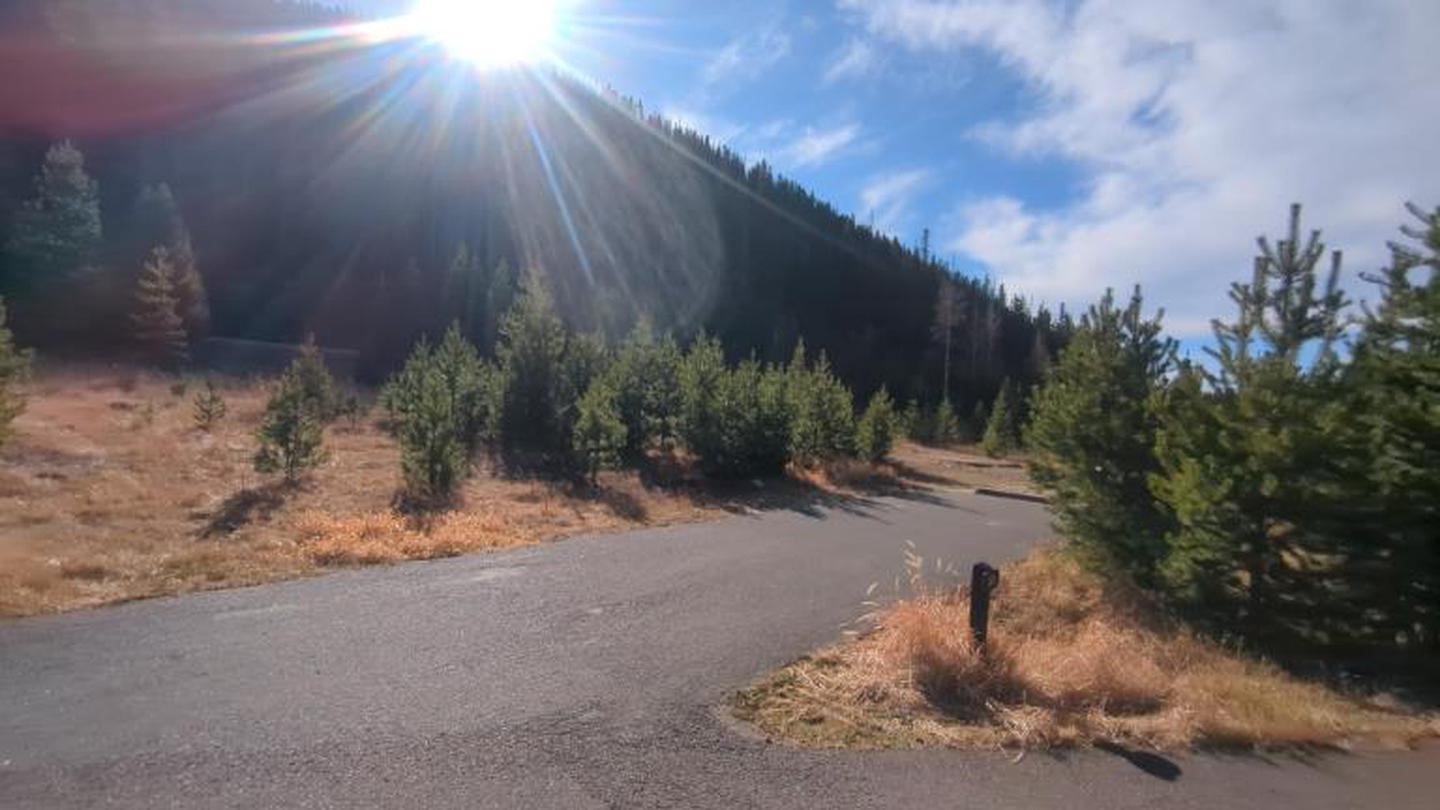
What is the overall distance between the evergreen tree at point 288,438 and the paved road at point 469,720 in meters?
8.31

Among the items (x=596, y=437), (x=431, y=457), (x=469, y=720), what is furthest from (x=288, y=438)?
(x=469, y=720)

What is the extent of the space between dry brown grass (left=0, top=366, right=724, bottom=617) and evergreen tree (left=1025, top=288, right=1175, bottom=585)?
24.6 feet

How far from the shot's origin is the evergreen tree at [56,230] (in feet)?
165

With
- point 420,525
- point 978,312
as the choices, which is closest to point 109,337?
point 420,525

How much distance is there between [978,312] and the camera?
399ft

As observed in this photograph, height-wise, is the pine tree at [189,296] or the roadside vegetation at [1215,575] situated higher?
the pine tree at [189,296]

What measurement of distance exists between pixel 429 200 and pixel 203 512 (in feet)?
396

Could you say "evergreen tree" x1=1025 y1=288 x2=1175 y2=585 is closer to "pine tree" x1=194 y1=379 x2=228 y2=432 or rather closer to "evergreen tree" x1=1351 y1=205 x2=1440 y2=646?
"evergreen tree" x1=1351 y1=205 x2=1440 y2=646

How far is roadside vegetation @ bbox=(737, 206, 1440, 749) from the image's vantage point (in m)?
5.76

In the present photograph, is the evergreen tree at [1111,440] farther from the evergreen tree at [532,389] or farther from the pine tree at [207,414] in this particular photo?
the pine tree at [207,414]

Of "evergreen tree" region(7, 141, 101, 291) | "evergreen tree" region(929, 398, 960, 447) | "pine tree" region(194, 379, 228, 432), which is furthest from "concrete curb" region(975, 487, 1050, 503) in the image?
"evergreen tree" region(7, 141, 101, 291)

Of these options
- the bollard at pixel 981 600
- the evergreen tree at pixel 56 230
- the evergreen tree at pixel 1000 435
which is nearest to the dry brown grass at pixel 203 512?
the bollard at pixel 981 600

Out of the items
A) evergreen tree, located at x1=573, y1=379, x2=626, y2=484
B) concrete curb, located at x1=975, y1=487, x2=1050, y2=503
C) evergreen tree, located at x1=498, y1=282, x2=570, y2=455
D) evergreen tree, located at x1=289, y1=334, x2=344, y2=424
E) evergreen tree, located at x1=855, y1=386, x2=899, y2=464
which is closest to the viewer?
evergreen tree, located at x1=573, y1=379, x2=626, y2=484

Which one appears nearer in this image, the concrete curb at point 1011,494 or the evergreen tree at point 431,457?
the evergreen tree at point 431,457
